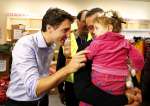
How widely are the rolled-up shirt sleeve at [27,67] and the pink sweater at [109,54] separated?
40 cm

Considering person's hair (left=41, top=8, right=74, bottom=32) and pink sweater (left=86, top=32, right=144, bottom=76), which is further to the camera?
person's hair (left=41, top=8, right=74, bottom=32)

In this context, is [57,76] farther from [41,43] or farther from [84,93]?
[41,43]

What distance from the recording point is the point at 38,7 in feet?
37.0

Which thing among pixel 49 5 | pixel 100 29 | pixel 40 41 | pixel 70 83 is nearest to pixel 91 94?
pixel 100 29

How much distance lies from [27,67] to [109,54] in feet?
1.77

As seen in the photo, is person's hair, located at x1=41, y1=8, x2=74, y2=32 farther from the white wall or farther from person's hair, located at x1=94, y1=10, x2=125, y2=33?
the white wall

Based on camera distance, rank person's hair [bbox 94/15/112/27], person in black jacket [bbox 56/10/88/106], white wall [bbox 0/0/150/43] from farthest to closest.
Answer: white wall [bbox 0/0/150/43] < person in black jacket [bbox 56/10/88/106] < person's hair [bbox 94/15/112/27]

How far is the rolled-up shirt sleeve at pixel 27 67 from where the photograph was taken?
5.66ft

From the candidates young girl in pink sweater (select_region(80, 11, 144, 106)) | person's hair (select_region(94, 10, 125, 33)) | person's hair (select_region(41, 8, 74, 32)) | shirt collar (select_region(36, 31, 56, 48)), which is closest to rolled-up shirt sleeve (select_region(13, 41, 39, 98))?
shirt collar (select_region(36, 31, 56, 48))

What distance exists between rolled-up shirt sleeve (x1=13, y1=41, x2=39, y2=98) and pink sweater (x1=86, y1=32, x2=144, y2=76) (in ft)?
1.32

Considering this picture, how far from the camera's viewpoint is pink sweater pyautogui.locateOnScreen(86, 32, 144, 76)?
1.56 metres

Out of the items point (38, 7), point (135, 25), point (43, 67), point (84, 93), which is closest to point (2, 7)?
point (38, 7)

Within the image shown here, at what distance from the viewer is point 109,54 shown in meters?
1.57

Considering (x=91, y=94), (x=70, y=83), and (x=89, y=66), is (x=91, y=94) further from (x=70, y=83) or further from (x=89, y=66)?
(x=70, y=83)
